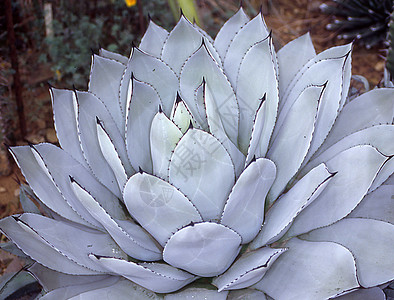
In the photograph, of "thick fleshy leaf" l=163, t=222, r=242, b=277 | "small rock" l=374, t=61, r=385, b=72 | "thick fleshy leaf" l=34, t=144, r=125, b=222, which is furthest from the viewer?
"small rock" l=374, t=61, r=385, b=72

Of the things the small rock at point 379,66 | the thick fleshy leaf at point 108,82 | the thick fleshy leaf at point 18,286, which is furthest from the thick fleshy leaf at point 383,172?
the small rock at point 379,66

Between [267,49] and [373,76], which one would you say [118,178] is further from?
[373,76]

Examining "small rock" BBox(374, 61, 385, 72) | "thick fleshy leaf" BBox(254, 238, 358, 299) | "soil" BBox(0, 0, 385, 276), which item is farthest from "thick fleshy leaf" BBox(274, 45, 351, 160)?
"small rock" BBox(374, 61, 385, 72)

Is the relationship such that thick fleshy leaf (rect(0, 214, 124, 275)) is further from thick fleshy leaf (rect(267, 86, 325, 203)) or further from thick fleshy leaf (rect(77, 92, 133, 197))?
thick fleshy leaf (rect(267, 86, 325, 203))

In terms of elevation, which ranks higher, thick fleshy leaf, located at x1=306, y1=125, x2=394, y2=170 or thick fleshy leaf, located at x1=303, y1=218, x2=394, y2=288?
thick fleshy leaf, located at x1=306, y1=125, x2=394, y2=170

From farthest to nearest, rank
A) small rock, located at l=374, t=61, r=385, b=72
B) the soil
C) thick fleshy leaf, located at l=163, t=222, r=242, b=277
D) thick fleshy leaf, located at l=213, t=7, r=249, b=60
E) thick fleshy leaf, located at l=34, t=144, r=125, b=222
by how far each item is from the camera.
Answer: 1. small rock, located at l=374, t=61, r=385, b=72
2. the soil
3. thick fleshy leaf, located at l=213, t=7, r=249, b=60
4. thick fleshy leaf, located at l=34, t=144, r=125, b=222
5. thick fleshy leaf, located at l=163, t=222, r=242, b=277

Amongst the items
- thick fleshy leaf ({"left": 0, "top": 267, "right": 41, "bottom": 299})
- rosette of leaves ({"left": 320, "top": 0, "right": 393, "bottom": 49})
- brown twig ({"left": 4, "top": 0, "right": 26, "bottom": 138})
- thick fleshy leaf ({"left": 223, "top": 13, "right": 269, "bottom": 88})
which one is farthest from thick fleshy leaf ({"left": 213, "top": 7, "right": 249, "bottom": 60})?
rosette of leaves ({"left": 320, "top": 0, "right": 393, "bottom": 49})

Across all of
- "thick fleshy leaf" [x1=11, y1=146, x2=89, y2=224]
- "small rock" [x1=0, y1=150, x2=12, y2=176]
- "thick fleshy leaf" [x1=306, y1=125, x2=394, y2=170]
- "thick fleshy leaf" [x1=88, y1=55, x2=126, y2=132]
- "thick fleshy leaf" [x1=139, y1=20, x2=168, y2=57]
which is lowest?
"small rock" [x1=0, y1=150, x2=12, y2=176]

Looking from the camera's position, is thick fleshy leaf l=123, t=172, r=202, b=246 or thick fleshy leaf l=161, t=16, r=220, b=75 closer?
thick fleshy leaf l=123, t=172, r=202, b=246
